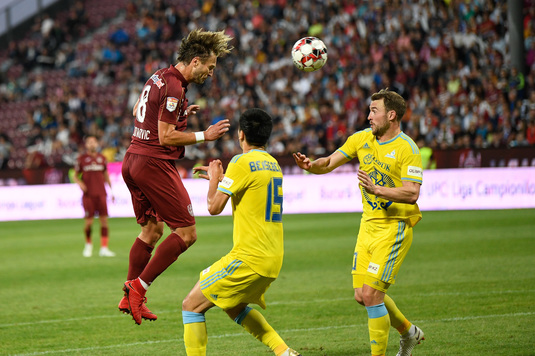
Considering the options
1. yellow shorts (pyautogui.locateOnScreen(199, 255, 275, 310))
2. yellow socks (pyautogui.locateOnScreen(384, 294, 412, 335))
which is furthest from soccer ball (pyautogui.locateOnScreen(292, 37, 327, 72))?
yellow shorts (pyautogui.locateOnScreen(199, 255, 275, 310))

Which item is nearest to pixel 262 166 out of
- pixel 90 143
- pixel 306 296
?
pixel 306 296

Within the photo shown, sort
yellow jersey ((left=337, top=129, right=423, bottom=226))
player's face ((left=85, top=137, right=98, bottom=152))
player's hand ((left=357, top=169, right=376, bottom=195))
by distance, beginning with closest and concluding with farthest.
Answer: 1. player's hand ((left=357, top=169, right=376, bottom=195))
2. yellow jersey ((left=337, top=129, right=423, bottom=226))
3. player's face ((left=85, top=137, right=98, bottom=152))

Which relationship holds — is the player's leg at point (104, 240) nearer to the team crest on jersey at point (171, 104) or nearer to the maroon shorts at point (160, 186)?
the maroon shorts at point (160, 186)

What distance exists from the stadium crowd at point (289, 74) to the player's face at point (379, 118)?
12910 mm

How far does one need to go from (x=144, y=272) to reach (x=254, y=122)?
1.75 metres

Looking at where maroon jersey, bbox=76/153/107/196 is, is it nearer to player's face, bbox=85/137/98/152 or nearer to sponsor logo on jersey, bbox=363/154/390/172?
player's face, bbox=85/137/98/152

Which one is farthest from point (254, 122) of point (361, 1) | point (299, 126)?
point (361, 1)

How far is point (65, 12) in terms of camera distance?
1344 inches

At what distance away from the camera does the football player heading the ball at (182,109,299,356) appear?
4984mm

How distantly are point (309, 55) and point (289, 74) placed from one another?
16.8m

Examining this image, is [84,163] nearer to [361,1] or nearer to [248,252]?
[248,252]

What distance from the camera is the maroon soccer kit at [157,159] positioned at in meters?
6.01

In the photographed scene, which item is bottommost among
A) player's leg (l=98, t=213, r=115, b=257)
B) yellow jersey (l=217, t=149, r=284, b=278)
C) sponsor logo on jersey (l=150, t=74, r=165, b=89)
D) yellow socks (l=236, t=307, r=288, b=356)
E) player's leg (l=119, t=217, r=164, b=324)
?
player's leg (l=98, t=213, r=115, b=257)

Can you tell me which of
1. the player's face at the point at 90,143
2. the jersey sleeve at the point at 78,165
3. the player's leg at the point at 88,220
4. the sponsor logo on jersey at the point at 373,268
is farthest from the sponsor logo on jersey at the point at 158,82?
the jersey sleeve at the point at 78,165
